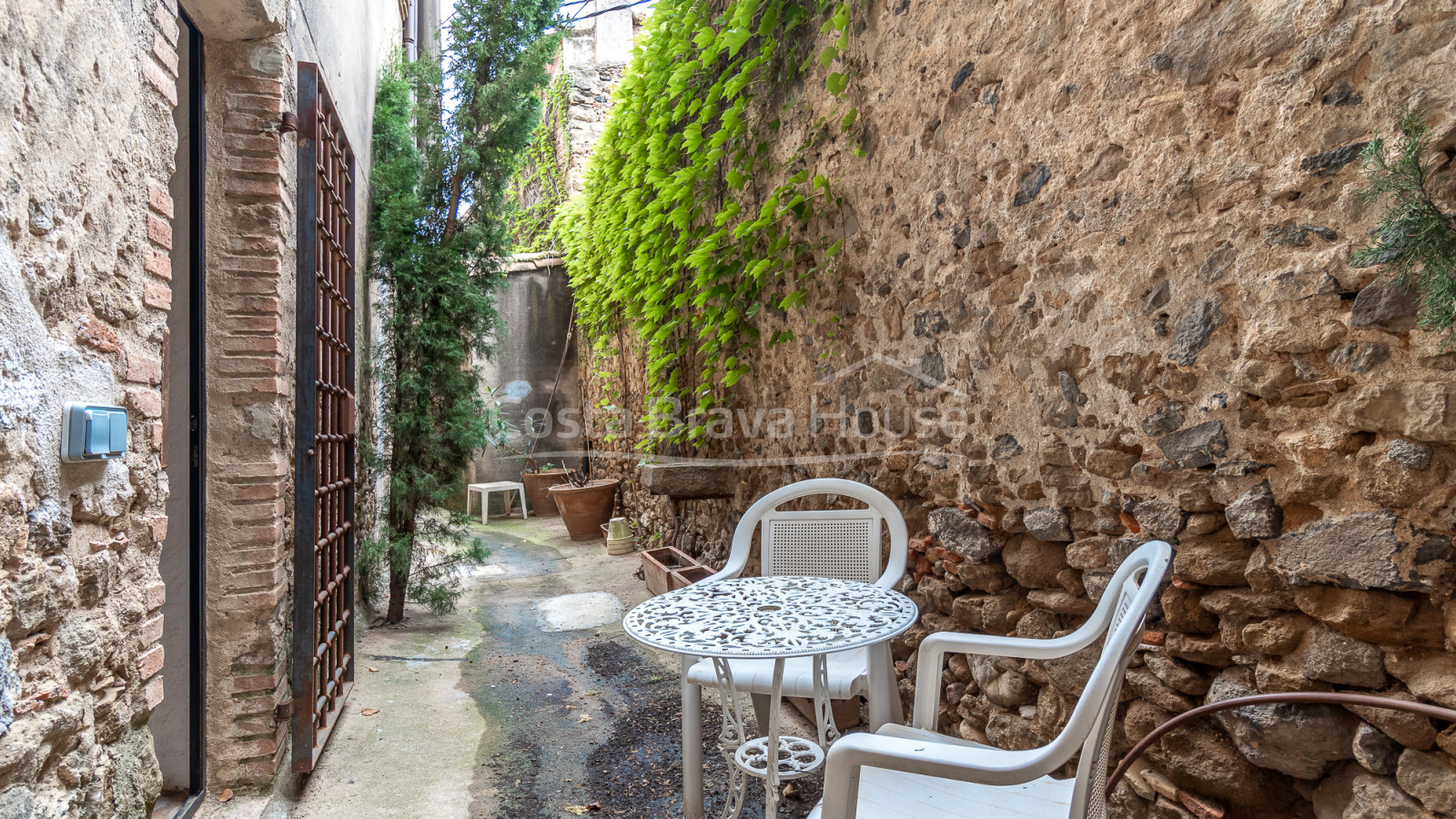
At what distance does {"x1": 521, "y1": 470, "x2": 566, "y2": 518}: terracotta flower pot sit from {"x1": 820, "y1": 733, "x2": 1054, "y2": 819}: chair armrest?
7046 mm

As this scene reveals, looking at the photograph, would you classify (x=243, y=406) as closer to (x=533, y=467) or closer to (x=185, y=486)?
(x=185, y=486)

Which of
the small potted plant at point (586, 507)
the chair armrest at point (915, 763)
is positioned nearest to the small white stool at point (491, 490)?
the small potted plant at point (586, 507)

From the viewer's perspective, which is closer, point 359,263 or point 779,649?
point 779,649

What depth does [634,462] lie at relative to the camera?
6535 mm

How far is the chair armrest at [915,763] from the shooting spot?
1057mm

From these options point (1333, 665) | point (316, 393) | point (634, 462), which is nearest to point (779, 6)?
point (316, 393)

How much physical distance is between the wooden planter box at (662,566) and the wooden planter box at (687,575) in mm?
17

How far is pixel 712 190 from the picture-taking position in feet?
13.0

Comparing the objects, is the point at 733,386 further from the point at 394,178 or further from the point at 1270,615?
the point at 1270,615

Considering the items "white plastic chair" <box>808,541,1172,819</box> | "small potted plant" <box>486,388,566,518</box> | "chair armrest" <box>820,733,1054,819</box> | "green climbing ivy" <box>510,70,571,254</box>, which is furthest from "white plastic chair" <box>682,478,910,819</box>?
"green climbing ivy" <box>510,70,571,254</box>

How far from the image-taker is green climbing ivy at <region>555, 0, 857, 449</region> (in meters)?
3.15

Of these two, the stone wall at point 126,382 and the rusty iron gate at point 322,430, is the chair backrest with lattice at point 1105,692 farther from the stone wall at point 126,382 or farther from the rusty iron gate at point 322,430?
the rusty iron gate at point 322,430

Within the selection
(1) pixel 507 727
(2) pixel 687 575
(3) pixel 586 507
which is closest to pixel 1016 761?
(1) pixel 507 727

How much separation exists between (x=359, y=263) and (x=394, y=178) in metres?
0.55
